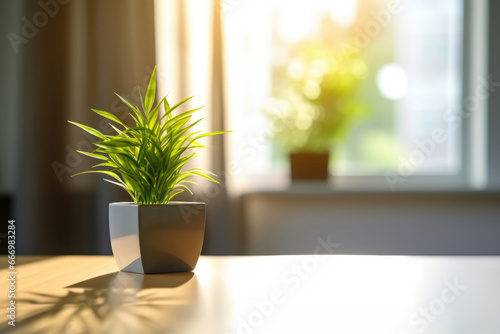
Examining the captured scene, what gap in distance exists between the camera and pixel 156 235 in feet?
3.66

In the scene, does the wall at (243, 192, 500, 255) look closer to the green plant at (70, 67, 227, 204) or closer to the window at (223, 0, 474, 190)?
the window at (223, 0, 474, 190)

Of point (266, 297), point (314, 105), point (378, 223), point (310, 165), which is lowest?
point (378, 223)

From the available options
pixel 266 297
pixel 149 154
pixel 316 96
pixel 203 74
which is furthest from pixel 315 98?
pixel 266 297

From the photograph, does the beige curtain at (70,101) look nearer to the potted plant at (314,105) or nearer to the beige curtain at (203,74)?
the beige curtain at (203,74)

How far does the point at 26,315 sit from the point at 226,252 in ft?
5.94

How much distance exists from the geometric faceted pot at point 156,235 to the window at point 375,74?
1.71 meters

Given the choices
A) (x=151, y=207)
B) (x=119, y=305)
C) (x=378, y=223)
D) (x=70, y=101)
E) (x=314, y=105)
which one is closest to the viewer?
(x=119, y=305)

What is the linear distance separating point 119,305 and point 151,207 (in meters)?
0.28

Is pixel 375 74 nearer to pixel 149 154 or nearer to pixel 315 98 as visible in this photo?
pixel 315 98

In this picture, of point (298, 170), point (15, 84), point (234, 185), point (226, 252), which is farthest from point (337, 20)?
point (15, 84)

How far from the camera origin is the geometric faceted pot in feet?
3.64

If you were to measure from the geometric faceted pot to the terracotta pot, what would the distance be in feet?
5.31

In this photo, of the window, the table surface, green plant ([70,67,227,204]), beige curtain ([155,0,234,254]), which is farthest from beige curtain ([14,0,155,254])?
green plant ([70,67,227,204])

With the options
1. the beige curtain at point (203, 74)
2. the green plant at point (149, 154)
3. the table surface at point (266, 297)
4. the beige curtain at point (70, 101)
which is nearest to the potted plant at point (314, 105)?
the beige curtain at point (203, 74)
